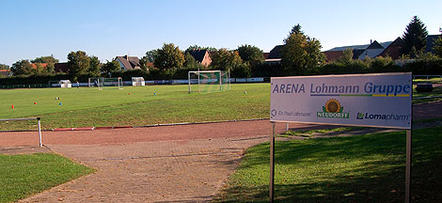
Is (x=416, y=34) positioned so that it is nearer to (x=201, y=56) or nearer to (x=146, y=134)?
(x=201, y=56)

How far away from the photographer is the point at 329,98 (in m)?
4.56

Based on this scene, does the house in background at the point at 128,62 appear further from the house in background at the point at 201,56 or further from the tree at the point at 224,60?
the tree at the point at 224,60

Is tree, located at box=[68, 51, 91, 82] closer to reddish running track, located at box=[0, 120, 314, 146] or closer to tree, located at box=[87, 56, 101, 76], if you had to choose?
tree, located at box=[87, 56, 101, 76]

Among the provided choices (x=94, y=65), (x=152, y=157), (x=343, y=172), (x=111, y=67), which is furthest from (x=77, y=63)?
(x=343, y=172)

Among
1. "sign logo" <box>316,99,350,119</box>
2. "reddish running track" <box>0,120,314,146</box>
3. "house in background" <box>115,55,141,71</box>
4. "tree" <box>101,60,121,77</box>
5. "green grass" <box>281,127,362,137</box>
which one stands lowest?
"reddish running track" <box>0,120,314,146</box>

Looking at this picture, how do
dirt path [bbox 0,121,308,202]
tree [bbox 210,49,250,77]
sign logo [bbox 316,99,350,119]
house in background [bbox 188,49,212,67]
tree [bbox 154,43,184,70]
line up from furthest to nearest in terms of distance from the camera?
house in background [bbox 188,49,212,67], tree [bbox 154,43,184,70], tree [bbox 210,49,250,77], dirt path [bbox 0,121,308,202], sign logo [bbox 316,99,350,119]

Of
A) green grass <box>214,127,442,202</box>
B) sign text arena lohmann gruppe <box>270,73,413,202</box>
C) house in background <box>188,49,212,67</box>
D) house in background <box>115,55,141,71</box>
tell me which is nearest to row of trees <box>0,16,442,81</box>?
house in background <box>188,49,212,67</box>

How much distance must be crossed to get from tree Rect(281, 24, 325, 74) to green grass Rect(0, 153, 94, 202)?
202ft

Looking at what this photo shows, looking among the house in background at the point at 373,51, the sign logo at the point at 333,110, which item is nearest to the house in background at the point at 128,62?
the house in background at the point at 373,51

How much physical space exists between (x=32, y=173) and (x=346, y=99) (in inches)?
282

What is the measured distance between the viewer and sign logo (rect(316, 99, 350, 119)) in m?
4.46

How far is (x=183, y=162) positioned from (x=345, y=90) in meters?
5.53

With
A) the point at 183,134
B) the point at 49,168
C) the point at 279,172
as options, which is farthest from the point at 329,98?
the point at 183,134

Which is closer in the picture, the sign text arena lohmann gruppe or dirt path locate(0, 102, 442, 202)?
the sign text arena lohmann gruppe
